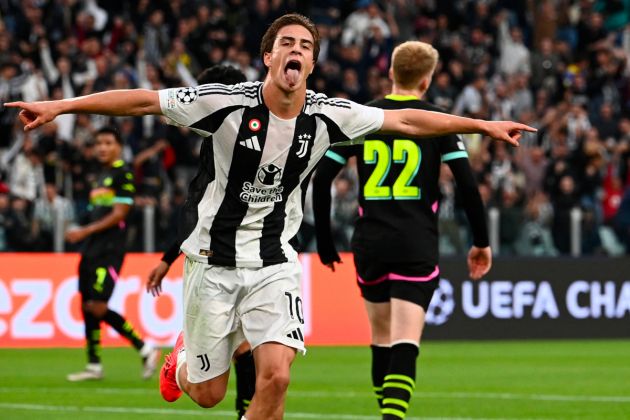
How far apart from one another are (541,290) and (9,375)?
798 centimetres

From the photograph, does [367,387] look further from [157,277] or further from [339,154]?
[339,154]

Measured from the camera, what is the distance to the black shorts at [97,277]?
12.7m

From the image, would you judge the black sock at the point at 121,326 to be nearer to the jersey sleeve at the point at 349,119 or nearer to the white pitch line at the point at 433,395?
the white pitch line at the point at 433,395

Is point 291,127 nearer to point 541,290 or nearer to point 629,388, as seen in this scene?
point 629,388

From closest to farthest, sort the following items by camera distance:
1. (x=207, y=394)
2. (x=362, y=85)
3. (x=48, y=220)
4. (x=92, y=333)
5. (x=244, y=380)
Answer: (x=207, y=394), (x=244, y=380), (x=92, y=333), (x=48, y=220), (x=362, y=85)

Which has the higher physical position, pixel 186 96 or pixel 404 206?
pixel 186 96

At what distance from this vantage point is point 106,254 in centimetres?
1277

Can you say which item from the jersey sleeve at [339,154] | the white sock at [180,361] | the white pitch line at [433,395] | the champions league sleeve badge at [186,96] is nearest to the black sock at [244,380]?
the white sock at [180,361]

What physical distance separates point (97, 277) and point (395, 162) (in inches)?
201

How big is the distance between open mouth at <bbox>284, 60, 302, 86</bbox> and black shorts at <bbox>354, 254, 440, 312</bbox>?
1913 millimetres

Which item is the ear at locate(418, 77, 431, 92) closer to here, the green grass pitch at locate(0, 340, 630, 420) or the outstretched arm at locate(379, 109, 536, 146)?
the outstretched arm at locate(379, 109, 536, 146)

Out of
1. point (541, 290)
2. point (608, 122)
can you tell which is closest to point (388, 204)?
point (541, 290)

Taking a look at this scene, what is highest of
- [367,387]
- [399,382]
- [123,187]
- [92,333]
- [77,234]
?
[123,187]

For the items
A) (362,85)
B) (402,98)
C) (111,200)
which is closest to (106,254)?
(111,200)
